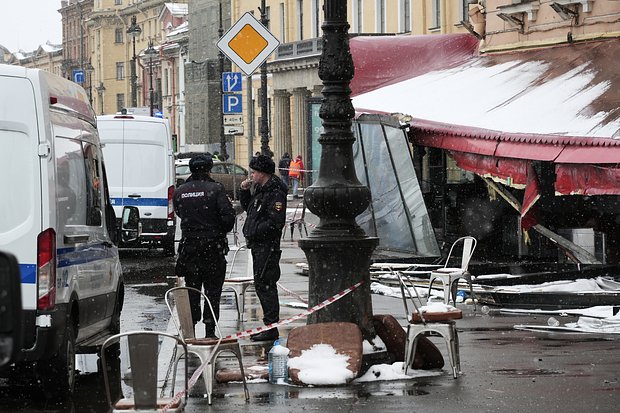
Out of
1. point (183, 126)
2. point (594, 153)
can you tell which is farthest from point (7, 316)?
point (183, 126)

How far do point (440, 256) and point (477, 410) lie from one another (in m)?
Result: 13.5

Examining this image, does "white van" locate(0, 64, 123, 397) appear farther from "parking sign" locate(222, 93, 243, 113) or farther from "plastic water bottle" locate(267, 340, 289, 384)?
"parking sign" locate(222, 93, 243, 113)

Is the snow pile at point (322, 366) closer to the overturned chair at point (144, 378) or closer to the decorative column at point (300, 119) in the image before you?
the overturned chair at point (144, 378)

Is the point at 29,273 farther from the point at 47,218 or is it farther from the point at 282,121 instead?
the point at 282,121

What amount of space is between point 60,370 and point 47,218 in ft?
3.79

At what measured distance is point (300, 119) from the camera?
2554 inches

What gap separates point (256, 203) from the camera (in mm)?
13492

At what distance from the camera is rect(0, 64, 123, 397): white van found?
9383 millimetres

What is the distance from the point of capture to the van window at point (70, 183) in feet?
32.5

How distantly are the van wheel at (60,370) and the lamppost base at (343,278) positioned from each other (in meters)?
1.99

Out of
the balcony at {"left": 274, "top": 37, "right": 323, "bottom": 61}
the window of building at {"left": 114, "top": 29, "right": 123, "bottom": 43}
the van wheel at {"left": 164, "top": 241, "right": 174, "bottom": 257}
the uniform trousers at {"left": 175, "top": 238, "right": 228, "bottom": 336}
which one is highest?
the window of building at {"left": 114, "top": 29, "right": 123, "bottom": 43}

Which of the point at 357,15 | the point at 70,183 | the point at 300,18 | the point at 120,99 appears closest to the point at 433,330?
the point at 70,183

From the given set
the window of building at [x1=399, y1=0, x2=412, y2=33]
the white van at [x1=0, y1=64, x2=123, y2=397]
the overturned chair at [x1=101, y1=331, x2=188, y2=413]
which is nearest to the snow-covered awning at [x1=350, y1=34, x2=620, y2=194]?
the white van at [x1=0, y1=64, x2=123, y2=397]

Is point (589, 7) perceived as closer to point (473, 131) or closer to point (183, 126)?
point (473, 131)
